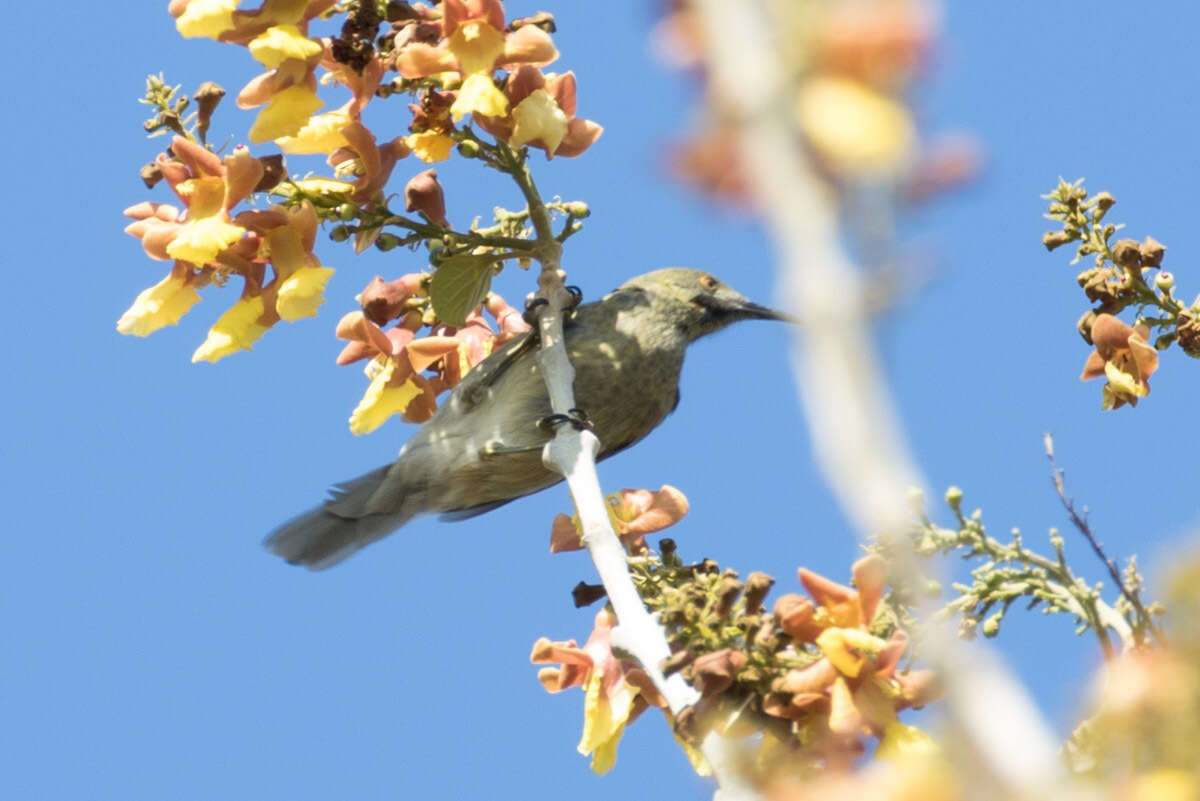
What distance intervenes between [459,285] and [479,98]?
0.56 meters

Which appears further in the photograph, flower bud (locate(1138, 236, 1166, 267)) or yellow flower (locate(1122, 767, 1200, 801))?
flower bud (locate(1138, 236, 1166, 267))

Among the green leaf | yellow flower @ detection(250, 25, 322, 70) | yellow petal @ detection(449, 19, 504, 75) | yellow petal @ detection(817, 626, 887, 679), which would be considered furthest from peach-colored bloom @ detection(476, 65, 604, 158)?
yellow petal @ detection(817, 626, 887, 679)

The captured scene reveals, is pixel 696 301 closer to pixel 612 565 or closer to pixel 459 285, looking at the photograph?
pixel 459 285

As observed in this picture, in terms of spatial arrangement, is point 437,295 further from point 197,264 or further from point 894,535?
point 894,535

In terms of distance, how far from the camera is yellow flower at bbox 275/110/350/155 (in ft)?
11.1

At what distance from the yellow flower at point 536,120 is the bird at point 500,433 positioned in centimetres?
144

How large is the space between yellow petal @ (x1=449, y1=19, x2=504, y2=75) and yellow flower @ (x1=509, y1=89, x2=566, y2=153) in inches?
5.5

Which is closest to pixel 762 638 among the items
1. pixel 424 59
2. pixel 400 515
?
pixel 424 59

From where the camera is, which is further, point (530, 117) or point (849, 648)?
point (530, 117)

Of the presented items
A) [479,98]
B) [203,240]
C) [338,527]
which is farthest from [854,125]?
[338,527]

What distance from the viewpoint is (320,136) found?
3.40m

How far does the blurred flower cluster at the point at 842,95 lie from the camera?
2.46 feet

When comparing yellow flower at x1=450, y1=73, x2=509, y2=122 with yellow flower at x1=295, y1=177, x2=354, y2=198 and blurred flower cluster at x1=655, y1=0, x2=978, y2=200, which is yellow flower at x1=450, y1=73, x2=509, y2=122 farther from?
blurred flower cluster at x1=655, y1=0, x2=978, y2=200

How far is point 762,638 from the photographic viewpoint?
7.80 ft
